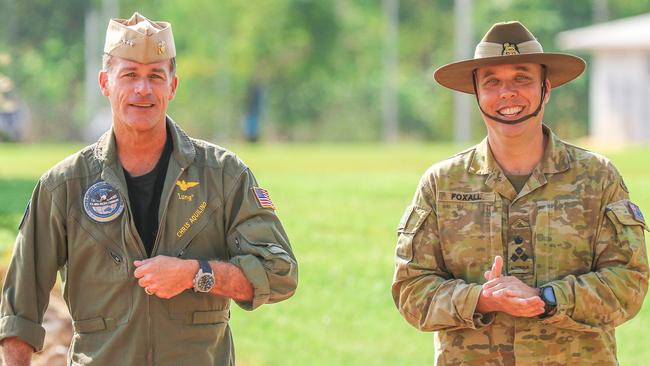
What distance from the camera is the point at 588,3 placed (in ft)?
234

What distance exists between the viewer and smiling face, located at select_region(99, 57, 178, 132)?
4727 mm

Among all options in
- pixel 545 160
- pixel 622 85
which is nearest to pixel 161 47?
pixel 545 160

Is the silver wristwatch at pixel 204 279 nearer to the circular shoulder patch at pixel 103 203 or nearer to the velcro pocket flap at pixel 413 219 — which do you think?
the circular shoulder patch at pixel 103 203

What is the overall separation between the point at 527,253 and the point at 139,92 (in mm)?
1403

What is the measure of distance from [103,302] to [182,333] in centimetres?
27

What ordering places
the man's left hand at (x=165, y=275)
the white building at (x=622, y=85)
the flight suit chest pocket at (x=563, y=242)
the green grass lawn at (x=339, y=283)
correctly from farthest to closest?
the white building at (x=622, y=85), the green grass lawn at (x=339, y=283), the flight suit chest pocket at (x=563, y=242), the man's left hand at (x=165, y=275)

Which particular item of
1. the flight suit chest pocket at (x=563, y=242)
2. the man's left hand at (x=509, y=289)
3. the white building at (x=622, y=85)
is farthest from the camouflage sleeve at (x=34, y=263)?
the white building at (x=622, y=85)

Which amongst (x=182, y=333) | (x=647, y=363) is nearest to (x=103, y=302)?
(x=182, y=333)

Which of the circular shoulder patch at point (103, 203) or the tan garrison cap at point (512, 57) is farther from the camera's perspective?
the tan garrison cap at point (512, 57)

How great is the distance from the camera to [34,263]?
4.78 meters

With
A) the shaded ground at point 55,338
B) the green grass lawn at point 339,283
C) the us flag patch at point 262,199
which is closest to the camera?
the us flag patch at point 262,199

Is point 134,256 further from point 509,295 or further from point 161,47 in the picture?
point 509,295

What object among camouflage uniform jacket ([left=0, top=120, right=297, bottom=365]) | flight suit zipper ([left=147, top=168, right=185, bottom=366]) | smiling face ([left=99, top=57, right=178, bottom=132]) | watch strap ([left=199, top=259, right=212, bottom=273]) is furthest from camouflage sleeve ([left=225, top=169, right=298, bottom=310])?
smiling face ([left=99, top=57, right=178, bottom=132])

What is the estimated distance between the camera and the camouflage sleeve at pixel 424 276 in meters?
4.91
